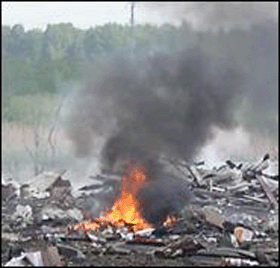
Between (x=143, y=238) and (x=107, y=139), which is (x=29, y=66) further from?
(x=143, y=238)

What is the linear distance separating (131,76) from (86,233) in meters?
5.86

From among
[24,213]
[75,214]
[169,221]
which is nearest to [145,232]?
[169,221]

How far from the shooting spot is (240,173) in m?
20.3

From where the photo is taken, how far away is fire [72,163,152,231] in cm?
1635

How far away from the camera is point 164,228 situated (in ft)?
51.0

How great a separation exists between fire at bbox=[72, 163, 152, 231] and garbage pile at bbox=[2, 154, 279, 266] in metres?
0.31

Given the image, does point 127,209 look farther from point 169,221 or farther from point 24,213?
point 24,213

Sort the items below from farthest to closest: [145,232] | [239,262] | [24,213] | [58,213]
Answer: [58,213], [24,213], [145,232], [239,262]

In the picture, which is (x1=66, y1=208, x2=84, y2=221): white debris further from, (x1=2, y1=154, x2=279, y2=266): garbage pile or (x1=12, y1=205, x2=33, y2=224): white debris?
(x1=12, y1=205, x2=33, y2=224): white debris

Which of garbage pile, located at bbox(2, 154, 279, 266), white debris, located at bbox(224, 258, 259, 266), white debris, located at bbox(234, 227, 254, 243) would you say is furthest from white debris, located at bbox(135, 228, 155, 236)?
white debris, located at bbox(224, 258, 259, 266)

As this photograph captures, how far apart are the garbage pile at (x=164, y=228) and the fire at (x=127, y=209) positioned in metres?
0.31

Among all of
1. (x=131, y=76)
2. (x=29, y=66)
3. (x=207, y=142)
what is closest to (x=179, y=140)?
(x=207, y=142)

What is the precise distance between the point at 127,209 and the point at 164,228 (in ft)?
6.93

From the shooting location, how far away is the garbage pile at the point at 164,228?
1278cm
